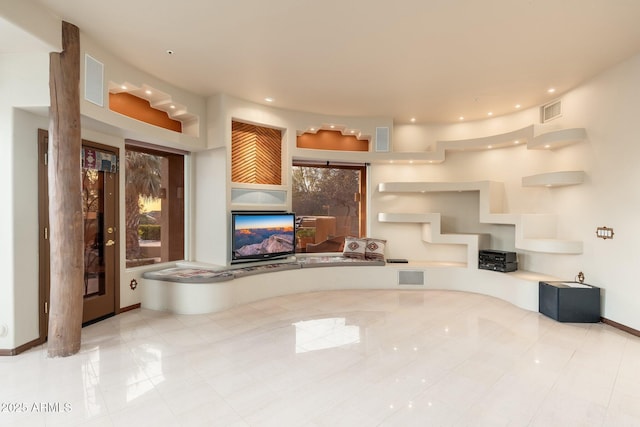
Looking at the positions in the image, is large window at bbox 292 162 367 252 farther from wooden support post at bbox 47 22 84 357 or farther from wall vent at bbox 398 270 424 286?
wooden support post at bbox 47 22 84 357

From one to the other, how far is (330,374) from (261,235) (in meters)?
3.02

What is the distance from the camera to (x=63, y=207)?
310 cm

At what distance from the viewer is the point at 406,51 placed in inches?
143

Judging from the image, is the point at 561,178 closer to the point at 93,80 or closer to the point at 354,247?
the point at 354,247

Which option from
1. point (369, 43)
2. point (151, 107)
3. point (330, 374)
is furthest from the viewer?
point (151, 107)

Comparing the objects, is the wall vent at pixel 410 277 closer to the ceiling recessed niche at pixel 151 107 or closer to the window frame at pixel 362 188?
the window frame at pixel 362 188

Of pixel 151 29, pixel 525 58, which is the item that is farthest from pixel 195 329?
pixel 525 58

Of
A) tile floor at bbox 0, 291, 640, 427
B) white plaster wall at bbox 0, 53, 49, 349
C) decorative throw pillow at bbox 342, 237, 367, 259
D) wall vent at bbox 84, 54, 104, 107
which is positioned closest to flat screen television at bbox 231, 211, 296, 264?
decorative throw pillow at bbox 342, 237, 367, 259

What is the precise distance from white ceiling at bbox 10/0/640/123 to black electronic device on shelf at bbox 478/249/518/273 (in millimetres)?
2513

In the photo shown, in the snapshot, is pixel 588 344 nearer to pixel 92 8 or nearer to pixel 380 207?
pixel 380 207

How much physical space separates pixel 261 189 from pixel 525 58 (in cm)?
411

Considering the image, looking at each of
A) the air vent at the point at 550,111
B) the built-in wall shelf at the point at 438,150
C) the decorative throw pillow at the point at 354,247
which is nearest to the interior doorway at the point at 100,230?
the built-in wall shelf at the point at 438,150

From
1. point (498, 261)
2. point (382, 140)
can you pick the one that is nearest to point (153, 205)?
point (382, 140)

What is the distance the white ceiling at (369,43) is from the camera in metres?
2.87
